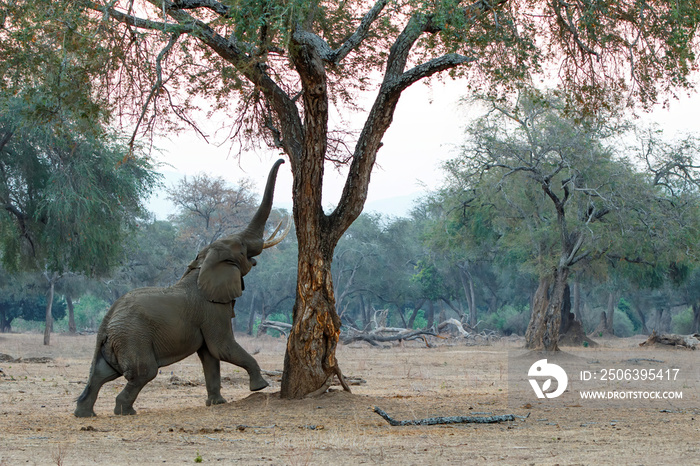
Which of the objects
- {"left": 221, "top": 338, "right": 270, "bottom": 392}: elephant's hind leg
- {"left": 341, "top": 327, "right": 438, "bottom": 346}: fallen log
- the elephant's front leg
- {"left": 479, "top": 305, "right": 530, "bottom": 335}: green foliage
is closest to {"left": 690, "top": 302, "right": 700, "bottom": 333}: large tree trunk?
{"left": 479, "top": 305, "right": 530, "bottom": 335}: green foliage

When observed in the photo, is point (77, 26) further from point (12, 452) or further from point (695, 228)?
point (695, 228)

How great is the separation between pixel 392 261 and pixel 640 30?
47399 mm

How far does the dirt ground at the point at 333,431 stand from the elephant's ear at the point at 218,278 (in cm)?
143

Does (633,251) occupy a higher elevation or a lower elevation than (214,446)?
higher

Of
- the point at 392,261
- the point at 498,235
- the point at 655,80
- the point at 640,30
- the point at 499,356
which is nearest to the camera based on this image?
the point at 640,30

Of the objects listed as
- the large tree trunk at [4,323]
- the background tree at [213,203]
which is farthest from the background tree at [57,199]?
the large tree trunk at [4,323]

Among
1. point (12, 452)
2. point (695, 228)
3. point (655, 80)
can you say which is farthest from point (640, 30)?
point (695, 228)

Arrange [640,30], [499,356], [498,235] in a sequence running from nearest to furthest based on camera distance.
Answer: [640,30] → [499,356] → [498,235]

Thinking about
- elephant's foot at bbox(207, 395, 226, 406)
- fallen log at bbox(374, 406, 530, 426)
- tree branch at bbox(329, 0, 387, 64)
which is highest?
tree branch at bbox(329, 0, 387, 64)

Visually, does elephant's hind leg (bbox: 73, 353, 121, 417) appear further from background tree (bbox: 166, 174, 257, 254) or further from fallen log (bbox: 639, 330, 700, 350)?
background tree (bbox: 166, 174, 257, 254)

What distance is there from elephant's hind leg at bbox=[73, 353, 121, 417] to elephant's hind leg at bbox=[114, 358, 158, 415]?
296 mm

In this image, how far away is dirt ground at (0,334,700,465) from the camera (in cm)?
662

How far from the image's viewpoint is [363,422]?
9016 millimetres

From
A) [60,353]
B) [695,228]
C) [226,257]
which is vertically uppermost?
[695,228]
